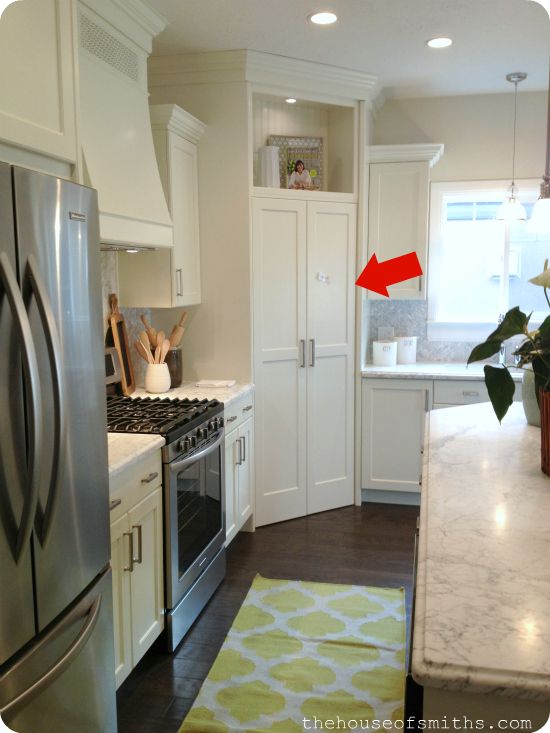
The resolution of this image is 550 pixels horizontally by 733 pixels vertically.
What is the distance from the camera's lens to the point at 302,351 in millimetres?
4047

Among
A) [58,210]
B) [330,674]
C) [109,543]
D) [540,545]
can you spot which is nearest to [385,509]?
[330,674]

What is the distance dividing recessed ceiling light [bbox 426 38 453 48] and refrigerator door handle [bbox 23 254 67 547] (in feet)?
9.03

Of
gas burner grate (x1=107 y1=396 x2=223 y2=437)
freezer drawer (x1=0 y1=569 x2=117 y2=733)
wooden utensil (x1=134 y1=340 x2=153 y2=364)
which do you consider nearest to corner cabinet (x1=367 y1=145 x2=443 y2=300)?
wooden utensil (x1=134 y1=340 x2=153 y2=364)

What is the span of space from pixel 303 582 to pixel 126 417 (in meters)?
1.26

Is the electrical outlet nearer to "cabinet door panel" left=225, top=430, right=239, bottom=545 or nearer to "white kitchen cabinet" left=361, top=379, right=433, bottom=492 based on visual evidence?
"white kitchen cabinet" left=361, top=379, right=433, bottom=492

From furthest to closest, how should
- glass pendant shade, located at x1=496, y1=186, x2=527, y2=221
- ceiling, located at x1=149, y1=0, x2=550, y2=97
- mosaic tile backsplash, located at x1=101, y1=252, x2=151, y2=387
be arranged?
glass pendant shade, located at x1=496, y1=186, x2=527, y2=221, mosaic tile backsplash, located at x1=101, y1=252, x2=151, y2=387, ceiling, located at x1=149, y1=0, x2=550, y2=97

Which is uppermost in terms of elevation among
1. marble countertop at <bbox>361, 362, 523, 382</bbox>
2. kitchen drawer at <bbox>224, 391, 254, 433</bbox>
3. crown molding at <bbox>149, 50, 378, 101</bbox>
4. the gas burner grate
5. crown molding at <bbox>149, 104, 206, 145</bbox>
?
crown molding at <bbox>149, 50, 378, 101</bbox>

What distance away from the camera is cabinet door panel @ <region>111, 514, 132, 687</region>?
2193mm

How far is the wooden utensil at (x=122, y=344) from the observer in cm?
331

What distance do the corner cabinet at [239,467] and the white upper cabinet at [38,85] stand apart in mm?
1734

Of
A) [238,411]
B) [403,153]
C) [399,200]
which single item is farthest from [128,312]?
[403,153]

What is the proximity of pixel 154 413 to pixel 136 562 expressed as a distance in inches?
29.6

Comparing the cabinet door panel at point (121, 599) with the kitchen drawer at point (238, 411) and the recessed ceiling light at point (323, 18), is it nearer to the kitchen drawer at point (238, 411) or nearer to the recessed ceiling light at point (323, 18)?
the kitchen drawer at point (238, 411)

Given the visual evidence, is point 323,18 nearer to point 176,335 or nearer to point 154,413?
point 176,335
